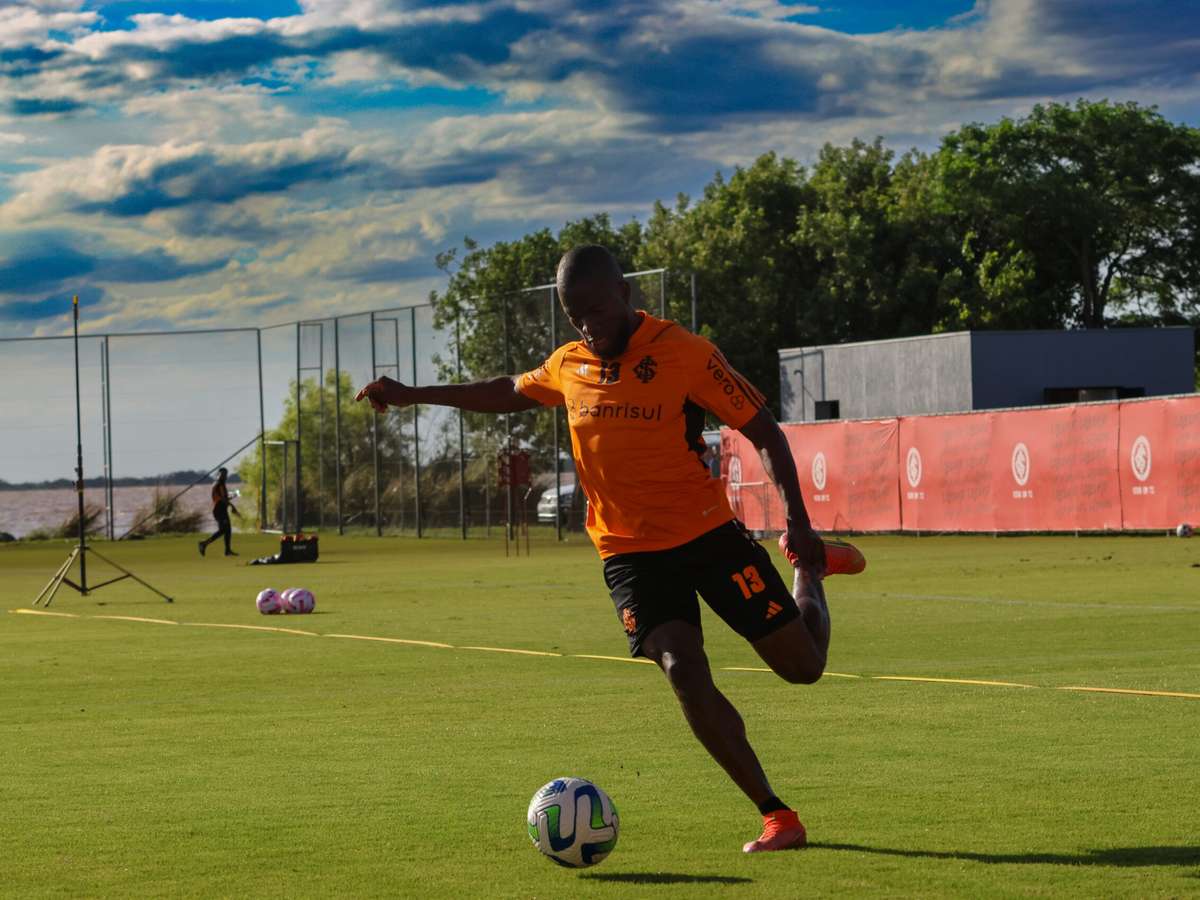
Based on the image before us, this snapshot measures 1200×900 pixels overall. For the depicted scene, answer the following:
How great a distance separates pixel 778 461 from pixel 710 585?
575mm

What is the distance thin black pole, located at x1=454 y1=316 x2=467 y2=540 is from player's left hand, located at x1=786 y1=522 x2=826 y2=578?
48565 millimetres

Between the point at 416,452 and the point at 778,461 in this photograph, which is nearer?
the point at 778,461

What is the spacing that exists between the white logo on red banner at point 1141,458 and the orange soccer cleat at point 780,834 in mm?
32604

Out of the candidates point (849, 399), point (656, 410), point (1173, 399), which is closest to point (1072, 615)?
point (656, 410)

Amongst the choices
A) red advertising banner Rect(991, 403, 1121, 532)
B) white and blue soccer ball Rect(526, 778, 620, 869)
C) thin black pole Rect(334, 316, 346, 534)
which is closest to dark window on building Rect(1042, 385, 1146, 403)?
red advertising banner Rect(991, 403, 1121, 532)

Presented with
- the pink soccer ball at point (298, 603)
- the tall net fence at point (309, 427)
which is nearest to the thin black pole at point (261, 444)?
the tall net fence at point (309, 427)

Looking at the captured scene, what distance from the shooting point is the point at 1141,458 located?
38344 millimetres

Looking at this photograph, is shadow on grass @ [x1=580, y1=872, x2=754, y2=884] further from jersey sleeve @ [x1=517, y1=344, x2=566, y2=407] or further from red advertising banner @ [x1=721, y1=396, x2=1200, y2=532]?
red advertising banner @ [x1=721, y1=396, x2=1200, y2=532]

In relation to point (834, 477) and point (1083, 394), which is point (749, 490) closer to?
point (834, 477)

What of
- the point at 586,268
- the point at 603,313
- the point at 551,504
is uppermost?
the point at 586,268

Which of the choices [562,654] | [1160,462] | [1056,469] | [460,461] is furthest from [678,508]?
[460,461]

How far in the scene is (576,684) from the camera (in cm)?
1383

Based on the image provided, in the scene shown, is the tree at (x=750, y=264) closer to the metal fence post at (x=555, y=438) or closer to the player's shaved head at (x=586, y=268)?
the metal fence post at (x=555, y=438)

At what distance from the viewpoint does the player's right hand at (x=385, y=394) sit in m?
8.48
